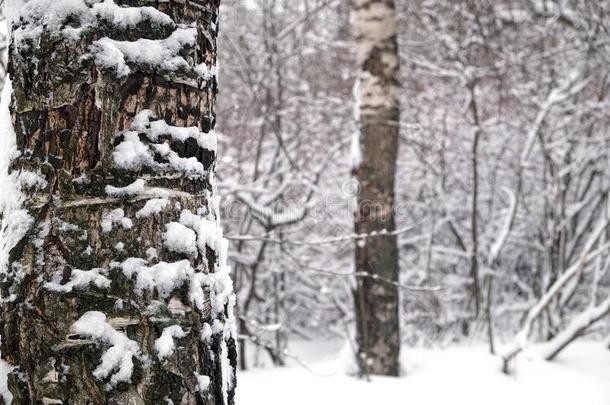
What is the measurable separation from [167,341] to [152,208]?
0.23 meters

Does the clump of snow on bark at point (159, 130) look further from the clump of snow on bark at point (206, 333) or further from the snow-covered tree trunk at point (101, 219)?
the clump of snow on bark at point (206, 333)

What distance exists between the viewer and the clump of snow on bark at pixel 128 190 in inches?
35.9

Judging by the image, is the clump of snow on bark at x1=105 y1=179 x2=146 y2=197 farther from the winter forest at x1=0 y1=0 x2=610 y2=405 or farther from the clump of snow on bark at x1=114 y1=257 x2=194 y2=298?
the clump of snow on bark at x1=114 y1=257 x2=194 y2=298

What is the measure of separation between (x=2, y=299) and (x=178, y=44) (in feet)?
1.76

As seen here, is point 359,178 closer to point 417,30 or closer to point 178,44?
point 178,44

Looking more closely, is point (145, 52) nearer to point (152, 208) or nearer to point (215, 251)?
point (152, 208)

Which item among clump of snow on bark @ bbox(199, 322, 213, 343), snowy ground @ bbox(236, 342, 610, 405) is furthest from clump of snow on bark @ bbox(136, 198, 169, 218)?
snowy ground @ bbox(236, 342, 610, 405)

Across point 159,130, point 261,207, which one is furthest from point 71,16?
point 261,207

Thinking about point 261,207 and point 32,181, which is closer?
point 32,181

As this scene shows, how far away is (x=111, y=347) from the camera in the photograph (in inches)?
34.9

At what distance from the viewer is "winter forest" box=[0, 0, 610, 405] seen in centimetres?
90

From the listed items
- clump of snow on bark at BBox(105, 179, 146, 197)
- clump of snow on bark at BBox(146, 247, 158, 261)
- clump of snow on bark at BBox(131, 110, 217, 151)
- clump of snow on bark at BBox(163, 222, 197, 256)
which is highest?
clump of snow on bark at BBox(131, 110, 217, 151)

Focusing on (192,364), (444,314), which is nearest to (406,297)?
(444,314)

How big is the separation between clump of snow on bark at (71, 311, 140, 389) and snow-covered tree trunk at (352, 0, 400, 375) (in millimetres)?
2668
